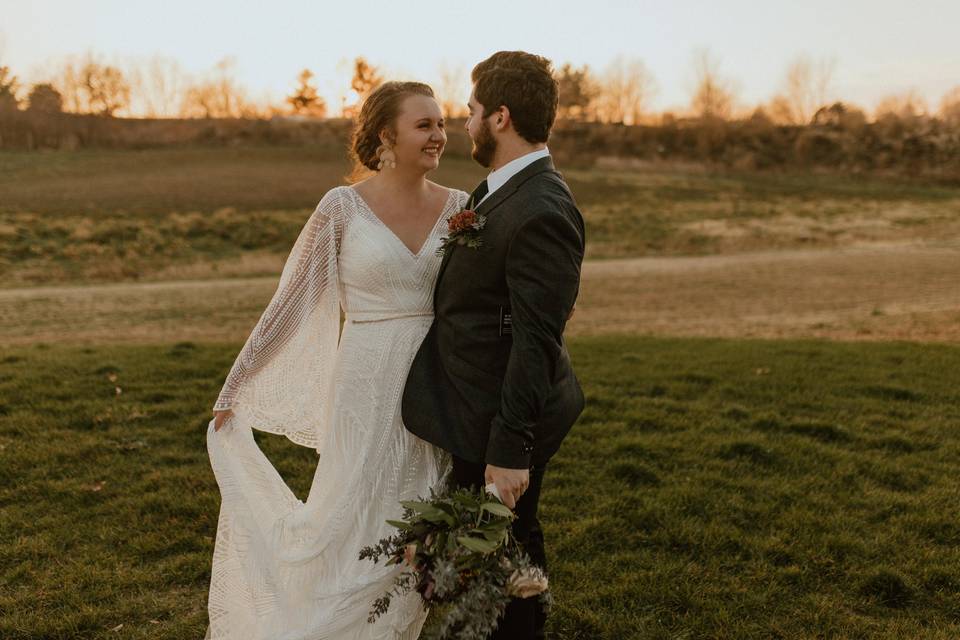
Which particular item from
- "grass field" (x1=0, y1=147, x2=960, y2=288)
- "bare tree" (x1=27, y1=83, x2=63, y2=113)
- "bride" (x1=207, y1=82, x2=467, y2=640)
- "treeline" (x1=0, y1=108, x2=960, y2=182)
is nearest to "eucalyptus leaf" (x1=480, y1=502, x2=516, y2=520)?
"bride" (x1=207, y1=82, x2=467, y2=640)

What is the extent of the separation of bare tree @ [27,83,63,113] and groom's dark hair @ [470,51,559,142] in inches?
2812

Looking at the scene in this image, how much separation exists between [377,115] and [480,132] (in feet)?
2.73

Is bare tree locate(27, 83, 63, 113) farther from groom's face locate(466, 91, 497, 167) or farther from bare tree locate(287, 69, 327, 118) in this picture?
groom's face locate(466, 91, 497, 167)

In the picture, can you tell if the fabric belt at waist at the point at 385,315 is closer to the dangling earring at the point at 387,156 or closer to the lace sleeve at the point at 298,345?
the lace sleeve at the point at 298,345

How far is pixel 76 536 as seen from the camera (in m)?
4.79

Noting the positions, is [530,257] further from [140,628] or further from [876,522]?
[876,522]

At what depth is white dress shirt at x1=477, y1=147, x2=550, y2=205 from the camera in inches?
107

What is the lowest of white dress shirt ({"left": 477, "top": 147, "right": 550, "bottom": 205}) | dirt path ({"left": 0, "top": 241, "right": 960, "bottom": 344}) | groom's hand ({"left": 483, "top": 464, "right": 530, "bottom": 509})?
dirt path ({"left": 0, "top": 241, "right": 960, "bottom": 344})

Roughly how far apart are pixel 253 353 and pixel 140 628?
1520 millimetres

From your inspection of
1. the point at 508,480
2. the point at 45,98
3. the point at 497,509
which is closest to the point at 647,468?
the point at 508,480

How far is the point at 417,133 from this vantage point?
10.9 ft

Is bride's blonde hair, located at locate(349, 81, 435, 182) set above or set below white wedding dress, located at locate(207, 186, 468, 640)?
above

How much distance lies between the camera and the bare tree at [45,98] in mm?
65750

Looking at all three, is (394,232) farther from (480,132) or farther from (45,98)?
(45,98)
